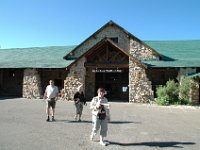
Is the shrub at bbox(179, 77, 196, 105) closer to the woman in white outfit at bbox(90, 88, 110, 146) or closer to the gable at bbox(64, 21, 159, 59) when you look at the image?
the gable at bbox(64, 21, 159, 59)

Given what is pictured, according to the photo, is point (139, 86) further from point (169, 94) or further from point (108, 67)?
point (108, 67)

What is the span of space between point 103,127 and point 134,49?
1901 cm

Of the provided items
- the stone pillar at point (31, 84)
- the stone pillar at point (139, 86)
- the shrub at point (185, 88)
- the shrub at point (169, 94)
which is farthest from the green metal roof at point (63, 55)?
the shrub at point (169, 94)

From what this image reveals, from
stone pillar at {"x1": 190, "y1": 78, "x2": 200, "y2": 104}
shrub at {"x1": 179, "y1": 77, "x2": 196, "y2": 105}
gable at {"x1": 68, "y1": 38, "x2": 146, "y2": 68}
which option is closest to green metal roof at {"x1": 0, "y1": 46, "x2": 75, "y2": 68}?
gable at {"x1": 68, "y1": 38, "x2": 146, "y2": 68}

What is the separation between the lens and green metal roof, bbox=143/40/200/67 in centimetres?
2386

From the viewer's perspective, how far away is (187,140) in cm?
845

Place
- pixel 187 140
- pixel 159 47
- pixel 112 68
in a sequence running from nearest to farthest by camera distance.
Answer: pixel 187 140 → pixel 112 68 → pixel 159 47

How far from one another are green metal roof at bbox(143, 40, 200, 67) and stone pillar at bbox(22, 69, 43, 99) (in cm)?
1051

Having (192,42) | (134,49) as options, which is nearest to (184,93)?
(134,49)

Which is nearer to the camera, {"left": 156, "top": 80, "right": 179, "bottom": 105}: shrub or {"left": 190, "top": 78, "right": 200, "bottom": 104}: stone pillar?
{"left": 156, "top": 80, "right": 179, "bottom": 105}: shrub

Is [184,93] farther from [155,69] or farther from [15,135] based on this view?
A: [15,135]

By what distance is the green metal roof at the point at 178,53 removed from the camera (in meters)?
23.9

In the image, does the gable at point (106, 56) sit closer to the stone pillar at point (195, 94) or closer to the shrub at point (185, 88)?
the shrub at point (185, 88)

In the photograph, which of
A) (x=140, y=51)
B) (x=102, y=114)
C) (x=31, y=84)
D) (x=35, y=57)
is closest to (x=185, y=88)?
(x=140, y=51)
